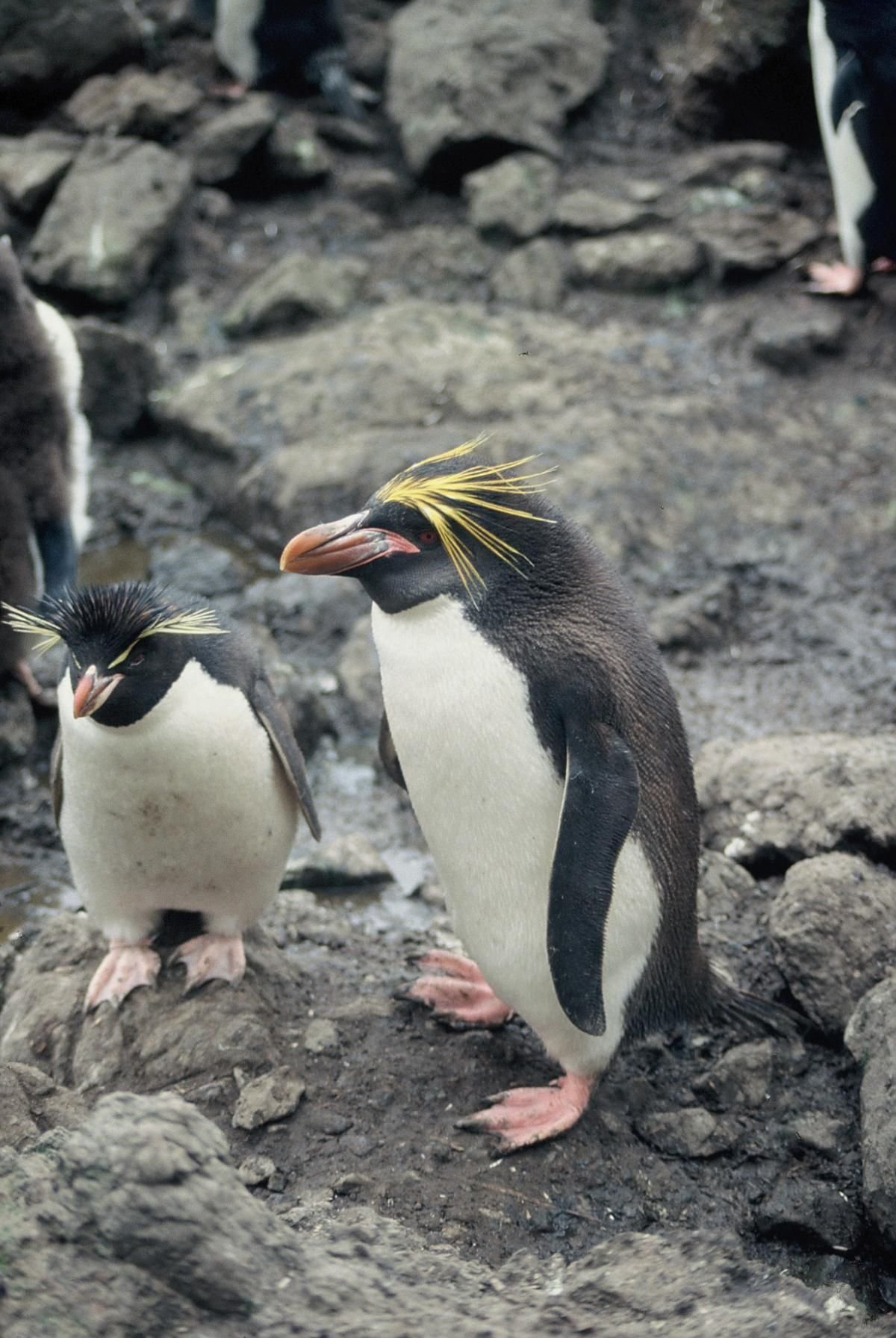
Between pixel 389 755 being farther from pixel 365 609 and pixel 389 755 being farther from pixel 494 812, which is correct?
pixel 365 609

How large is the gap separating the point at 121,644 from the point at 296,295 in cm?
493

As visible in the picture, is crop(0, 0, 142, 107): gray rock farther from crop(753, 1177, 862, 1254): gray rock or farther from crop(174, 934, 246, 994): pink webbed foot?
crop(753, 1177, 862, 1254): gray rock

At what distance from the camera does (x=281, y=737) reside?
138 inches

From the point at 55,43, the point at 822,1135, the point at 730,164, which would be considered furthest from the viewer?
the point at 55,43

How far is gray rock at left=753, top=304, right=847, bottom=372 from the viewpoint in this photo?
22.3 ft

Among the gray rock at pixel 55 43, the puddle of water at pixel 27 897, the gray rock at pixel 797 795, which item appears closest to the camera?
the gray rock at pixel 797 795

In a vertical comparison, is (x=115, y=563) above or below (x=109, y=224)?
below

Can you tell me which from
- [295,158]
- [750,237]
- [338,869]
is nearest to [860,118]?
[750,237]

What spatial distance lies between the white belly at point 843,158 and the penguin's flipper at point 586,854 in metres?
4.97

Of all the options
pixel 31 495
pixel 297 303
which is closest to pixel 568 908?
pixel 31 495

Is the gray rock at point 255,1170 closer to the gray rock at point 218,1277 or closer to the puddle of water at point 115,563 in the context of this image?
the gray rock at point 218,1277

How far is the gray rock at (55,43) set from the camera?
866 centimetres

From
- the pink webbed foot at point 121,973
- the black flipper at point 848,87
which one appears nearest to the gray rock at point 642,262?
the black flipper at point 848,87

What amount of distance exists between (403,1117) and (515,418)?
4.04m
